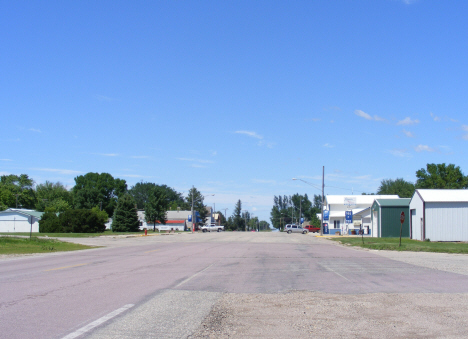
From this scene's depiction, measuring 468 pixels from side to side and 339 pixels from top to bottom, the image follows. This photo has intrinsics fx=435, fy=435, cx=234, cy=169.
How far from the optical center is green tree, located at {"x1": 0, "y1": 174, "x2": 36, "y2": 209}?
11394 centimetres

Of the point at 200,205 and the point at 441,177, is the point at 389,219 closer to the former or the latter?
the point at 441,177

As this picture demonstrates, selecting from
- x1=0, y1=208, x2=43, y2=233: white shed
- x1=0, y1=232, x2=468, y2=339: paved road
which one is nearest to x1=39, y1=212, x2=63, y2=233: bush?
x1=0, y1=208, x2=43, y2=233: white shed

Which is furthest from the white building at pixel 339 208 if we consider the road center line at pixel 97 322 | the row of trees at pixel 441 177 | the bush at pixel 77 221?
the road center line at pixel 97 322

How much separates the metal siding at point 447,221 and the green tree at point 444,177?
54.4 meters

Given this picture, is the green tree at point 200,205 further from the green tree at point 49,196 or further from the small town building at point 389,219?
the small town building at point 389,219

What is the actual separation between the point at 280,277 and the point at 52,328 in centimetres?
821

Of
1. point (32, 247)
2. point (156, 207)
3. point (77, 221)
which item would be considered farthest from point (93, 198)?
point (32, 247)

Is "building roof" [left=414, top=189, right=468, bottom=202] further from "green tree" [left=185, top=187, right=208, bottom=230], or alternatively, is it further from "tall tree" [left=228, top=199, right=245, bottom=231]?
"tall tree" [left=228, top=199, right=245, bottom=231]

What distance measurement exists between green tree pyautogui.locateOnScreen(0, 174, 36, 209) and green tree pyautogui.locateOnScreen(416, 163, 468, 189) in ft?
329

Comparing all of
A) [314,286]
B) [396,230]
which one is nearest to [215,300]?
[314,286]

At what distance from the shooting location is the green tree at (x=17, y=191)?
11394 cm

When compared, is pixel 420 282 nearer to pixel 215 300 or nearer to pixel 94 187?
pixel 215 300

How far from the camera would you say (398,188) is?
123750mm

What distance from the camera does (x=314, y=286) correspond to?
39.0ft
